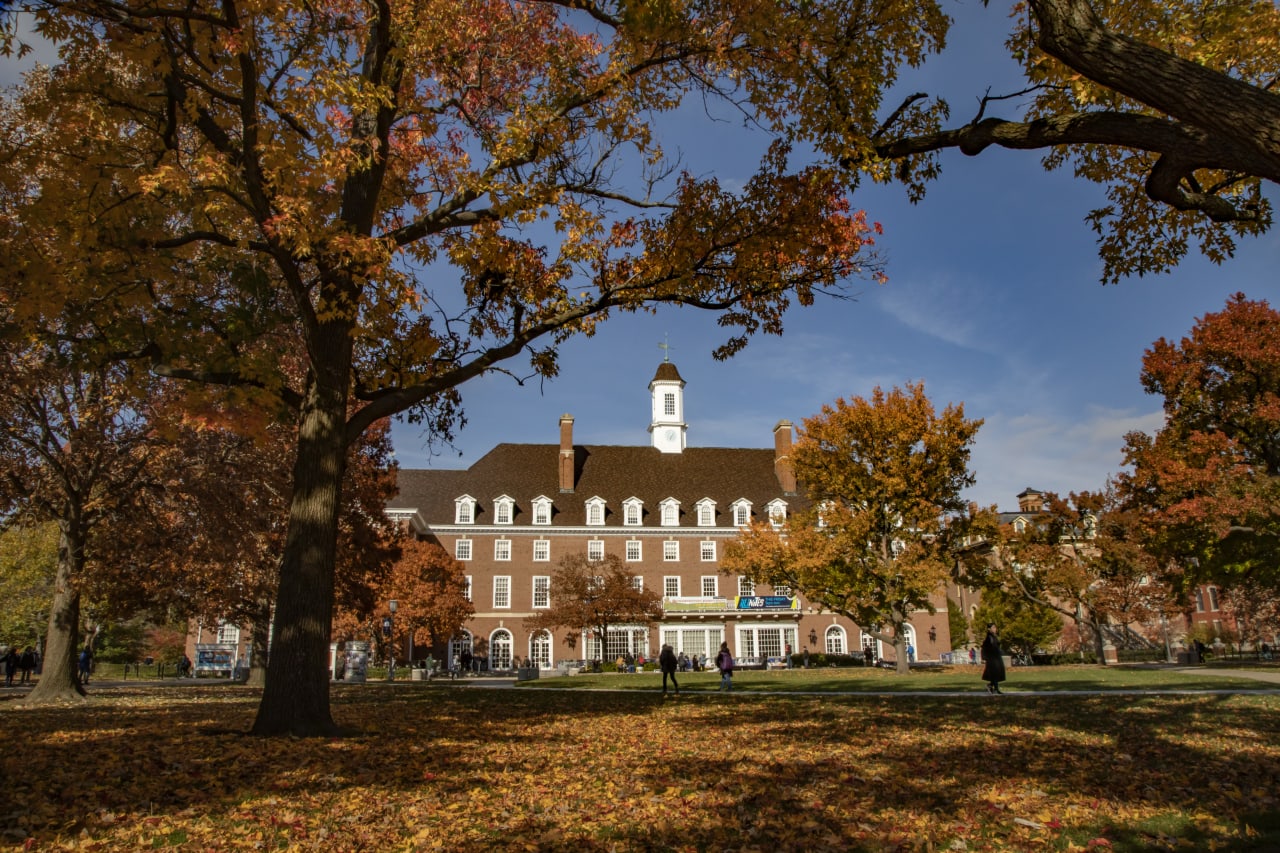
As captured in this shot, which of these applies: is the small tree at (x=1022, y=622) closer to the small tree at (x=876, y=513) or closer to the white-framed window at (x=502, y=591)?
the small tree at (x=876, y=513)

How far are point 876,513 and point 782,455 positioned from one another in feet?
98.6

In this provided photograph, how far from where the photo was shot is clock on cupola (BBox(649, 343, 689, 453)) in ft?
226

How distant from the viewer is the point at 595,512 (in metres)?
62.7

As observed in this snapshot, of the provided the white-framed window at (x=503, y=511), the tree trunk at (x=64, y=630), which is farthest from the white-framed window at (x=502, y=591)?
the tree trunk at (x=64, y=630)

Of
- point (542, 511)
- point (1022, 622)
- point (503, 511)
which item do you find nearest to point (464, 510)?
point (503, 511)

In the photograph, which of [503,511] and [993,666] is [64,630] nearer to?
[993,666]

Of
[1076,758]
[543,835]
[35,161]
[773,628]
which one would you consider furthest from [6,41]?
[773,628]

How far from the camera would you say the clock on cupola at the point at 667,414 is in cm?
6900

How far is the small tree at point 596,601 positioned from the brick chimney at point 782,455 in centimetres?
2024

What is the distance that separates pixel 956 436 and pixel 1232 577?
35.2 ft

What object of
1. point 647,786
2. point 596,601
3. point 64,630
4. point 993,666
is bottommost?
point 993,666

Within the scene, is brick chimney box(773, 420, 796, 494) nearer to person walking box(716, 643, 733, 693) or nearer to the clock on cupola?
the clock on cupola

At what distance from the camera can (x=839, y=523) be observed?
35.6m

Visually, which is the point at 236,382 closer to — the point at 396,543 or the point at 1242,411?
the point at 396,543
